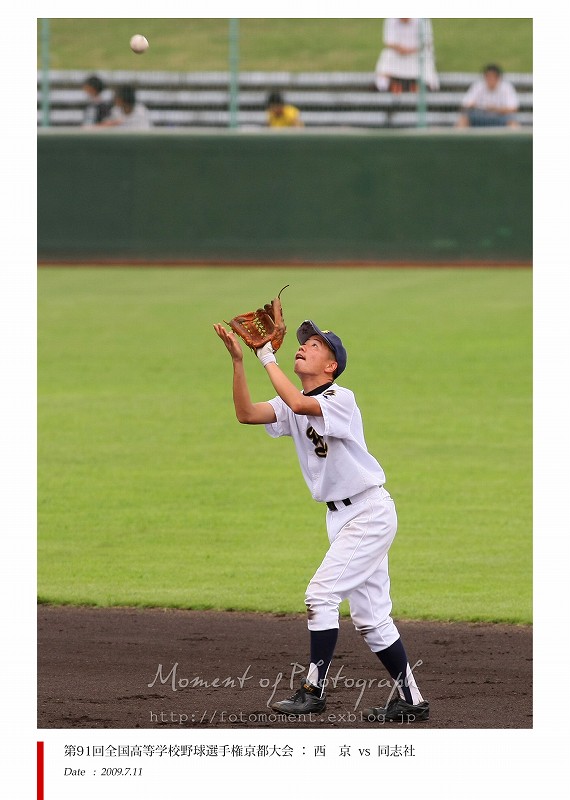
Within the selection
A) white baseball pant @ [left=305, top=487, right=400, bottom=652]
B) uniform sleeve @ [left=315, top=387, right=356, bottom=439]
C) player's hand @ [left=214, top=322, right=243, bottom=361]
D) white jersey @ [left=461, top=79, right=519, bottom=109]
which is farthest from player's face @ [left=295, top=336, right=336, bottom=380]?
white jersey @ [left=461, top=79, right=519, bottom=109]

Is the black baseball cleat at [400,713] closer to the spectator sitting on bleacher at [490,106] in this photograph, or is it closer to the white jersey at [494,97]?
the spectator sitting on bleacher at [490,106]

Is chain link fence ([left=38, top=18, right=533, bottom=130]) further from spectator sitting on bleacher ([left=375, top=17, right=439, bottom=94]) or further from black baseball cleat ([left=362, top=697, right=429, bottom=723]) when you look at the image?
black baseball cleat ([left=362, top=697, right=429, bottom=723])

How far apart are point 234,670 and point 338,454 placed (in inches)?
54.3

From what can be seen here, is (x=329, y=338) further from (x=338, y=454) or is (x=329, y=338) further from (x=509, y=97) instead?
(x=509, y=97)

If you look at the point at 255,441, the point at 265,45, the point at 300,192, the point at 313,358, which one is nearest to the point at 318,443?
the point at 313,358

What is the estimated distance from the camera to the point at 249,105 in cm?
1805

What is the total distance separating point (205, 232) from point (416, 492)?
855cm

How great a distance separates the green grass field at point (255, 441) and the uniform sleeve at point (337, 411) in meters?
2.49

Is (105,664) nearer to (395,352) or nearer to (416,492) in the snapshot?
(416,492)

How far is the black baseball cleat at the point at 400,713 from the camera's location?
15.6ft

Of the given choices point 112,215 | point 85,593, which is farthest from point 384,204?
point 85,593

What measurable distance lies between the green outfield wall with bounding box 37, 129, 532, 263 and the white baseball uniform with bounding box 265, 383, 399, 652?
509 inches

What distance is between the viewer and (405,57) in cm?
1806

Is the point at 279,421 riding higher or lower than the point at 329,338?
lower
